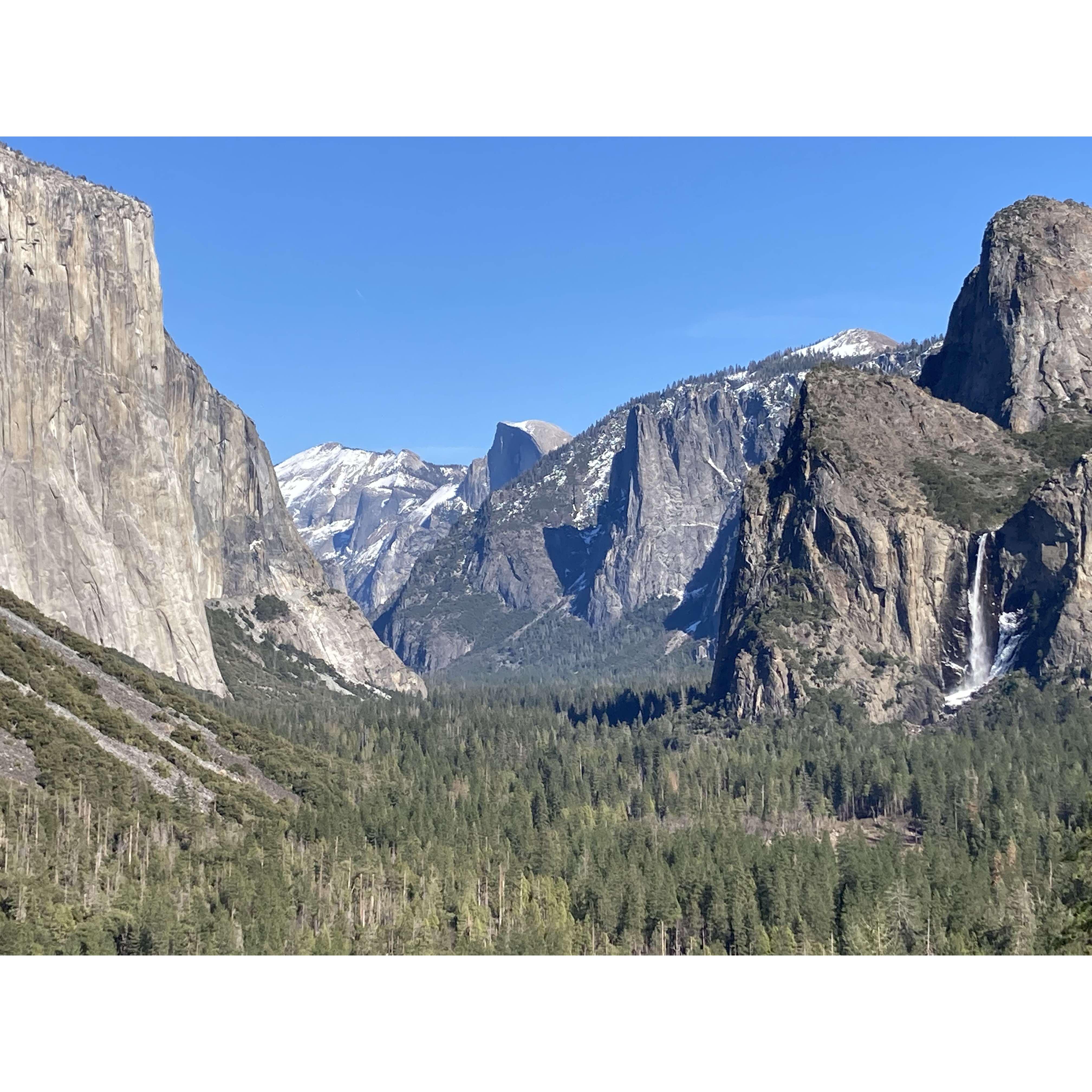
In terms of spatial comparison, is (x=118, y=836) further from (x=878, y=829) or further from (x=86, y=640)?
(x=878, y=829)

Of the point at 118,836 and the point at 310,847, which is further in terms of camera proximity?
the point at 310,847

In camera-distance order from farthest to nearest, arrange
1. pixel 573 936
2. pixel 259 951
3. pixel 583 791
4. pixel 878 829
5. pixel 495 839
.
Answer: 1. pixel 583 791
2. pixel 878 829
3. pixel 495 839
4. pixel 573 936
5. pixel 259 951

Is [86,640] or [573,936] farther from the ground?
[86,640]

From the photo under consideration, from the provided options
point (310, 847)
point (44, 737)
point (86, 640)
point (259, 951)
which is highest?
point (86, 640)

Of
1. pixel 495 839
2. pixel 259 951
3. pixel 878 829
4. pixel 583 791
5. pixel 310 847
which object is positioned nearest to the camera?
pixel 259 951

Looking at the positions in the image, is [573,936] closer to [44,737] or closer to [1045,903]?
[1045,903]

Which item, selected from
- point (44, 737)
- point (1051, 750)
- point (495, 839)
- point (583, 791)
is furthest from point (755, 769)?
point (44, 737)
